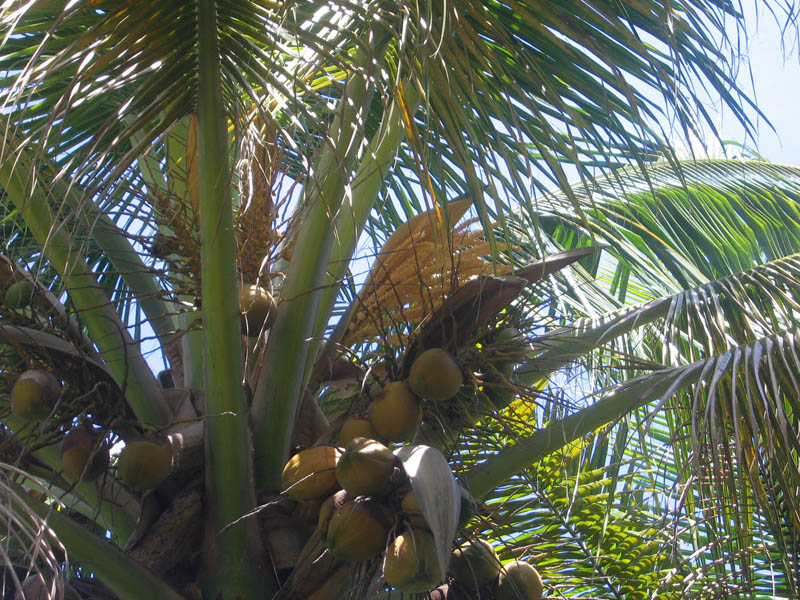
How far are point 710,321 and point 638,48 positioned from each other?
1.13 m

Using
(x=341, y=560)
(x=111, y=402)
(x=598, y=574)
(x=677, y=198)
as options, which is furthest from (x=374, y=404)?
(x=677, y=198)

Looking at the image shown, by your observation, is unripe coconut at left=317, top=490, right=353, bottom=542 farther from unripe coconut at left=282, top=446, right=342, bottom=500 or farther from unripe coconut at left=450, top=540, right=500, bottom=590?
unripe coconut at left=450, top=540, right=500, bottom=590

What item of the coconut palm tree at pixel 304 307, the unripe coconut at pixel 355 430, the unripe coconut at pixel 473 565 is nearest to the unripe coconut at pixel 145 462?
the coconut palm tree at pixel 304 307

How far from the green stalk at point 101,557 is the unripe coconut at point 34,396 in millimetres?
164

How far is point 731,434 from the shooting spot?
235cm

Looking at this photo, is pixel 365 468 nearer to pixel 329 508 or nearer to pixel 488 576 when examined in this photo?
pixel 329 508

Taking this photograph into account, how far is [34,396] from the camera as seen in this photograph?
1711 millimetres

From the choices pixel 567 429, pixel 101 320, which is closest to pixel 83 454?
pixel 101 320

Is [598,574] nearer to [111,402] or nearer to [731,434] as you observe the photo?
[731,434]

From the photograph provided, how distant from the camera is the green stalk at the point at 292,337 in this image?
6.15 ft

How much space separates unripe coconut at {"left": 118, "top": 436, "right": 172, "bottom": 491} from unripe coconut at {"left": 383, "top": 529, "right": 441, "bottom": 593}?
546 mm

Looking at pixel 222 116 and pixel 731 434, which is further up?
pixel 222 116

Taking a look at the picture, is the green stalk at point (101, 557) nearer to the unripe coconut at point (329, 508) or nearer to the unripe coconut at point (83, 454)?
the unripe coconut at point (83, 454)

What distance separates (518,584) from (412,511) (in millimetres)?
434
